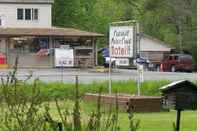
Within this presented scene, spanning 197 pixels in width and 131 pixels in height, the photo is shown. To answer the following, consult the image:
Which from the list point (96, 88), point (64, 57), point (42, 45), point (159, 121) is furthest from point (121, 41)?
point (42, 45)

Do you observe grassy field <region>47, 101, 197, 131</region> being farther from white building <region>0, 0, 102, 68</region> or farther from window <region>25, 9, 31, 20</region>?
window <region>25, 9, 31, 20</region>

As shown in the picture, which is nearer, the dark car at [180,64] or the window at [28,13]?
the dark car at [180,64]

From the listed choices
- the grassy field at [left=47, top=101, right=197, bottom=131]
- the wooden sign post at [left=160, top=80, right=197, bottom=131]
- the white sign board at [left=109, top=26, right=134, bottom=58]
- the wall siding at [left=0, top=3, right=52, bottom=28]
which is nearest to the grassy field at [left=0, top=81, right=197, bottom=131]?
the grassy field at [left=47, top=101, right=197, bottom=131]

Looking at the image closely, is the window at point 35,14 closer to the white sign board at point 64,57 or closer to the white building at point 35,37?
the white building at point 35,37

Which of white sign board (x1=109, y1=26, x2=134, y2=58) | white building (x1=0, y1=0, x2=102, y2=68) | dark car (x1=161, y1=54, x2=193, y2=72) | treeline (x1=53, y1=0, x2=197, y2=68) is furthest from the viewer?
treeline (x1=53, y1=0, x2=197, y2=68)

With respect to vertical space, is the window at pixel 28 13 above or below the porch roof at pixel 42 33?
above

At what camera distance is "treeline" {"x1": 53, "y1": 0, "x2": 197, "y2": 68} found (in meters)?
74.8

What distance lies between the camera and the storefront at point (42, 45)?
60.0 m

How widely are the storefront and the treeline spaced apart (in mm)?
14133

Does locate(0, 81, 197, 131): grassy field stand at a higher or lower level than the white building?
lower

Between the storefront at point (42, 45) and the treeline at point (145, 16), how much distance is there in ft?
46.4

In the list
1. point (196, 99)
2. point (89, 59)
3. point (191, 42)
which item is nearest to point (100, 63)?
point (89, 59)

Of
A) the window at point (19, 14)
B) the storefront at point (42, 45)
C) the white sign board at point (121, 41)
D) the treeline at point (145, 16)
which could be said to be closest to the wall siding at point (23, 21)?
the window at point (19, 14)

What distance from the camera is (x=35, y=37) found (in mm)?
63156
